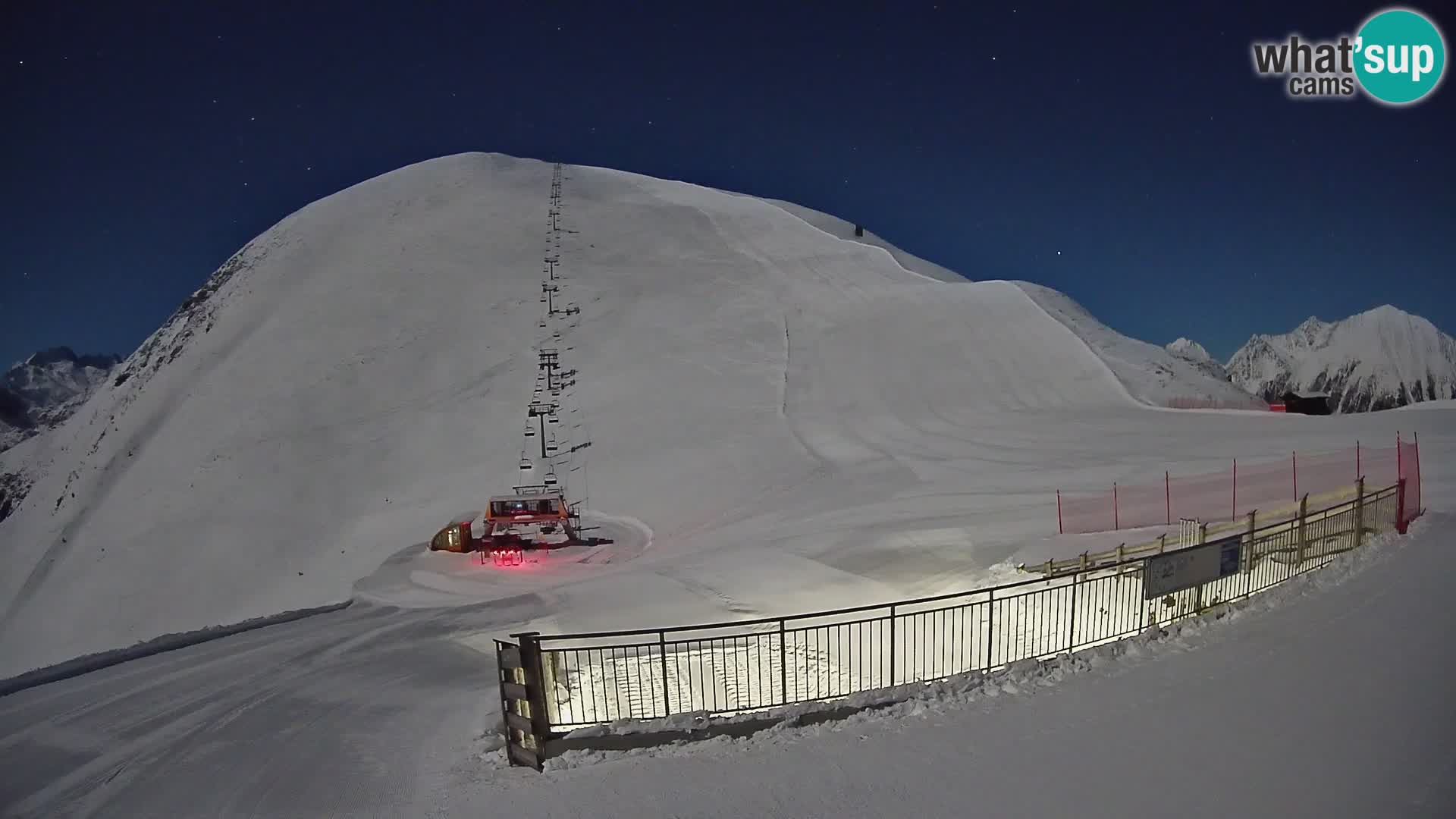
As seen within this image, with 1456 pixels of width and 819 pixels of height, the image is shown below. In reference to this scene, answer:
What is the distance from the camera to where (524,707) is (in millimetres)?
7191

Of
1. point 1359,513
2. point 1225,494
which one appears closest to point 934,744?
point 1359,513

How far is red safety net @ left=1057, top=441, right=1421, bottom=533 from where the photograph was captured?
55.4ft

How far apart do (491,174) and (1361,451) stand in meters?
57.5

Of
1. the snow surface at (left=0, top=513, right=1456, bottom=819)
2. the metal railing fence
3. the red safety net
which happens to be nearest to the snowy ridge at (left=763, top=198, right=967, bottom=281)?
the red safety net

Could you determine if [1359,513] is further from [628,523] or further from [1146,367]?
[1146,367]

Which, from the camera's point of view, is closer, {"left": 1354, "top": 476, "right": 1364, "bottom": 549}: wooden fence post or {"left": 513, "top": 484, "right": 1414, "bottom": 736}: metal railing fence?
{"left": 513, "top": 484, "right": 1414, "bottom": 736}: metal railing fence

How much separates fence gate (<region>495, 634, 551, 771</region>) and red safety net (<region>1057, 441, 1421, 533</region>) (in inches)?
553

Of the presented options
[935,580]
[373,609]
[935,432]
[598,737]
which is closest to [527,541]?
[373,609]

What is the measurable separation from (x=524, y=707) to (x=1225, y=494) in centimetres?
1749

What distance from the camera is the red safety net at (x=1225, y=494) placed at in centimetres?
1688

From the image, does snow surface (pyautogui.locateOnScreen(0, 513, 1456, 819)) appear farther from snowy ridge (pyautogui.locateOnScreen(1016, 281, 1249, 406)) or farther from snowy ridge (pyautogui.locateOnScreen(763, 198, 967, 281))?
snowy ridge (pyautogui.locateOnScreen(763, 198, 967, 281))

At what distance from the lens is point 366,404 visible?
34.4 m

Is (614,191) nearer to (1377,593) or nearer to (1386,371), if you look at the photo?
(1377,593)

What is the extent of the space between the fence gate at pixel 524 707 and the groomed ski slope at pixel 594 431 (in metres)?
5.77
